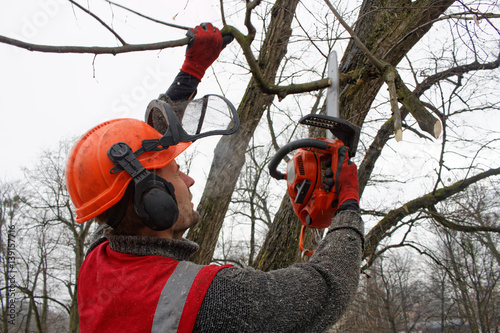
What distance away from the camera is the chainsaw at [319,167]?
1760 millimetres

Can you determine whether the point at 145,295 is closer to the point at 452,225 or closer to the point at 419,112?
the point at 419,112

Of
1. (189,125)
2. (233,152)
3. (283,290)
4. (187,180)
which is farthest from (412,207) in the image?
(283,290)

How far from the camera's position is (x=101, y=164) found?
1.43m

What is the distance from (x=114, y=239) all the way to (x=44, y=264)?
21.9m

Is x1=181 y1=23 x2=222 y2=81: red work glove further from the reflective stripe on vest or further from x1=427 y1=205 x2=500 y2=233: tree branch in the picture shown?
x1=427 y1=205 x2=500 y2=233: tree branch

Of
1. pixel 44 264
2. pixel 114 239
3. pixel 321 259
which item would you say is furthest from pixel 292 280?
pixel 44 264

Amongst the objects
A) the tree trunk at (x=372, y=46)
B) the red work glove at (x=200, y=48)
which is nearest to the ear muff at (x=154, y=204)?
the red work glove at (x=200, y=48)

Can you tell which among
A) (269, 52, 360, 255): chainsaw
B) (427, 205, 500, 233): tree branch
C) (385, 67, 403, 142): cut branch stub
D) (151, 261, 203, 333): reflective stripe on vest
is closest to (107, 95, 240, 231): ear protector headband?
(151, 261, 203, 333): reflective stripe on vest

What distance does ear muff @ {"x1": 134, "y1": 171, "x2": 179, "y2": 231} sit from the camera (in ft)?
4.18

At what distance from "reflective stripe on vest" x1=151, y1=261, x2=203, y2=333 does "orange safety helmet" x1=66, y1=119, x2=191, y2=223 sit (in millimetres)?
455

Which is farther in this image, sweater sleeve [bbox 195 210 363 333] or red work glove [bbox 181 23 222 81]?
red work glove [bbox 181 23 222 81]

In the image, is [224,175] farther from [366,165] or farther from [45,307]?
[45,307]

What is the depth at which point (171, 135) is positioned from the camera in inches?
60.4

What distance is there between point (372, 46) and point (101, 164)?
2.64 metres
